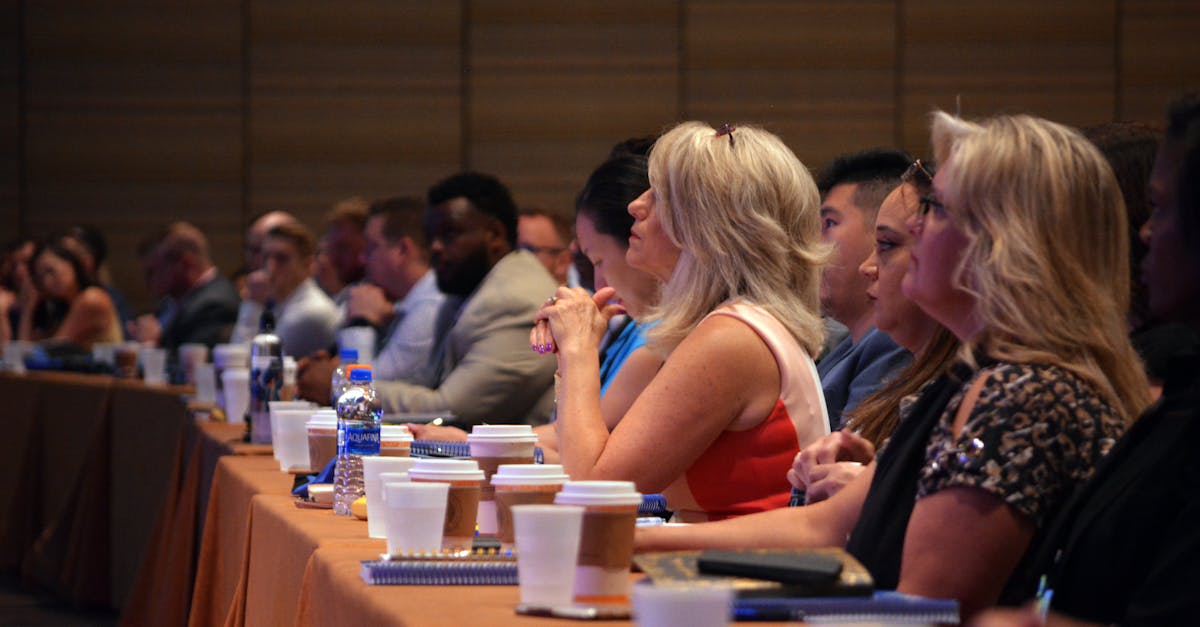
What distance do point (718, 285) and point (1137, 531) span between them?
109 cm

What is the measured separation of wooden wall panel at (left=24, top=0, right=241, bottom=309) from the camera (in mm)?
8570

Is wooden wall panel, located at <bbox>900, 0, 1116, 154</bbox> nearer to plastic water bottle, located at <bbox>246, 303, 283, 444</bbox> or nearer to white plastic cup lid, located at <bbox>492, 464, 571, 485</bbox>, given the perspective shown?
plastic water bottle, located at <bbox>246, 303, 283, 444</bbox>

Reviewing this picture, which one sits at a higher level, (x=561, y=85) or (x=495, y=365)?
(x=561, y=85)

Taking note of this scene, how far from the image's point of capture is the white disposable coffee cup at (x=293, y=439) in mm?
3126

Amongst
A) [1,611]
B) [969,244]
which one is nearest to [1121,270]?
[969,244]

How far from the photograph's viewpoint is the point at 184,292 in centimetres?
791

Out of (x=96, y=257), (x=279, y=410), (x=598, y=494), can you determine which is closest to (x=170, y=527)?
(x=279, y=410)

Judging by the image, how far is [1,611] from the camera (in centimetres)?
556

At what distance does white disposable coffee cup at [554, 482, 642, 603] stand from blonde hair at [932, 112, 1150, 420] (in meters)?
0.42

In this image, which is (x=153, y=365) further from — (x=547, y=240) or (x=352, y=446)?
(x=352, y=446)

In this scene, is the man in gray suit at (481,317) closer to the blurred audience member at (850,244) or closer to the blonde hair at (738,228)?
the blurred audience member at (850,244)

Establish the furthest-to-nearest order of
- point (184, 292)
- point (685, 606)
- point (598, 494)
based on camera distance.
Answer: point (184, 292) < point (598, 494) < point (685, 606)

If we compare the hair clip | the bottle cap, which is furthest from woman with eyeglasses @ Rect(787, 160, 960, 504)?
the bottle cap

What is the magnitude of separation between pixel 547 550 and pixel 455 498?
39 centimetres
